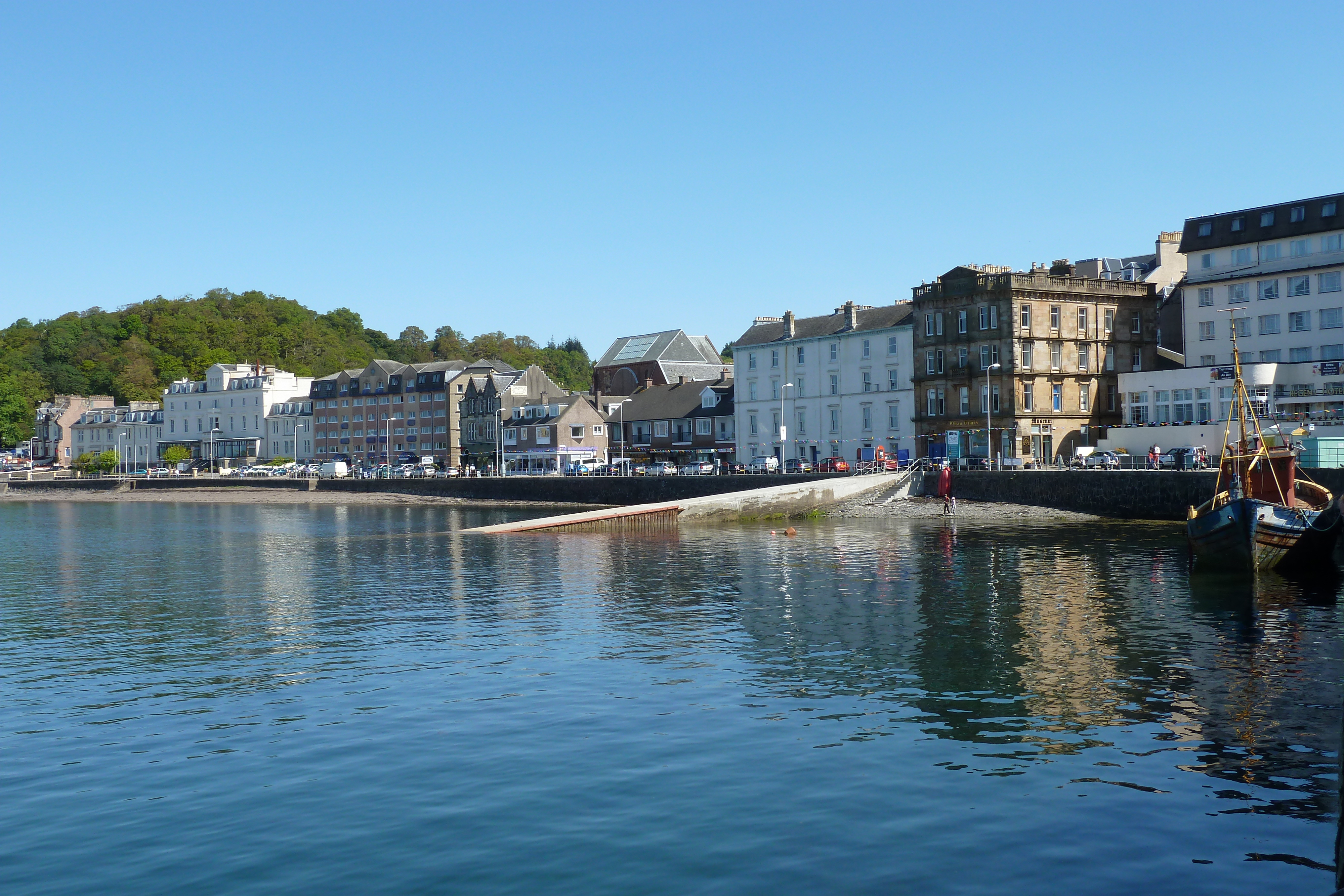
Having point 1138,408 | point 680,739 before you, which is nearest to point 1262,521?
point 680,739

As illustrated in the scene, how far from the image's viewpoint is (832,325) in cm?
10550

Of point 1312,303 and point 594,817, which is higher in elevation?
point 1312,303

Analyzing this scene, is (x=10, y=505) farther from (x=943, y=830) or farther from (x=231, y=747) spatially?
(x=943, y=830)

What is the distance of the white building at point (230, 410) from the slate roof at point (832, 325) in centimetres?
8456

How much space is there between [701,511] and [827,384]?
37681 millimetres

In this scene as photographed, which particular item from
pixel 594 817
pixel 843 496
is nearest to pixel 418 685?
pixel 594 817

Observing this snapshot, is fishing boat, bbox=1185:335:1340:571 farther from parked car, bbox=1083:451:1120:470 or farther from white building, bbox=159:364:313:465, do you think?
white building, bbox=159:364:313:465

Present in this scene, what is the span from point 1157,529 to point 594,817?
50.2m

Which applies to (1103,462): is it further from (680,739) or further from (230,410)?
(230,410)

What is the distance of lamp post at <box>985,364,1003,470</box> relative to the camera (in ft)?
286

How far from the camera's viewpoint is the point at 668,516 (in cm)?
6931

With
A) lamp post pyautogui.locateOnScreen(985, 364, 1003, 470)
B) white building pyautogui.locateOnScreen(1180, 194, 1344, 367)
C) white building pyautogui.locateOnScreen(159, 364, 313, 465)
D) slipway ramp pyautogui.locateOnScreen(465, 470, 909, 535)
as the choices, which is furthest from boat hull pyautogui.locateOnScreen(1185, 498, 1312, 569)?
white building pyautogui.locateOnScreen(159, 364, 313, 465)

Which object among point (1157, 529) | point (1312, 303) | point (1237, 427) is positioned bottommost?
point (1157, 529)

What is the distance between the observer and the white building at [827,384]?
98.1 meters
